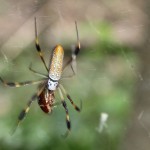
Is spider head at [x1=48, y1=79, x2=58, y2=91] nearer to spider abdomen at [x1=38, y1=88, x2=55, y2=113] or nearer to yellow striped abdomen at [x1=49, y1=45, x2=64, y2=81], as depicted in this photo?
spider abdomen at [x1=38, y1=88, x2=55, y2=113]

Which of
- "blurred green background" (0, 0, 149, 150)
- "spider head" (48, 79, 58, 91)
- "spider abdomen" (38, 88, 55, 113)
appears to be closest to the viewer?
"spider head" (48, 79, 58, 91)

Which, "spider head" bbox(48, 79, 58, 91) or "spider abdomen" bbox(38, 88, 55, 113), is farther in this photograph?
"spider abdomen" bbox(38, 88, 55, 113)

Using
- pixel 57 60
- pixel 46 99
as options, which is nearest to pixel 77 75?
pixel 46 99

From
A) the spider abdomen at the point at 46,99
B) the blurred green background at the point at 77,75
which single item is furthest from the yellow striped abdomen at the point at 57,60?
the blurred green background at the point at 77,75

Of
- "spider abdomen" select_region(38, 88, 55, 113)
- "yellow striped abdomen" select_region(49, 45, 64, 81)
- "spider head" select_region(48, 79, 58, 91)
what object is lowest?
"spider abdomen" select_region(38, 88, 55, 113)

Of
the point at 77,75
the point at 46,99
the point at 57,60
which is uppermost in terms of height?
the point at 57,60

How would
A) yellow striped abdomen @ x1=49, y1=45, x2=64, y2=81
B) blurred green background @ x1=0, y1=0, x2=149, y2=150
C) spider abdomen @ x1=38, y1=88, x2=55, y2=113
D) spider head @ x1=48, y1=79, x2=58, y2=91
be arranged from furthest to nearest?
blurred green background @ x1=0, y1=0, x2=149, y2=150
spider abdomen @ x1=38, y1=88, x2=55, y2=113
spider head @ x1=48, y1=79, x2=58, y2=91
yellow striped abdomen @ x1=49, y1=45, x2=64, y2=81

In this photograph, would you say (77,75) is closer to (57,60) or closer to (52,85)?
(52,85)

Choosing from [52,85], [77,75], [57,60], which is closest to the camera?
[57,60]

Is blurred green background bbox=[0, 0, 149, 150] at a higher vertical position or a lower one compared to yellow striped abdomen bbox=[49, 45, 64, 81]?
lower

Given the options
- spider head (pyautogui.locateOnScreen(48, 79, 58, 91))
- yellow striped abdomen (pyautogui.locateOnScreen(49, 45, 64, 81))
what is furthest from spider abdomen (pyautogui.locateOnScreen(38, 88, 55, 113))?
yellow striped abdomen (pyautogui.locateOnScreen(49, 45, 64, 81))
